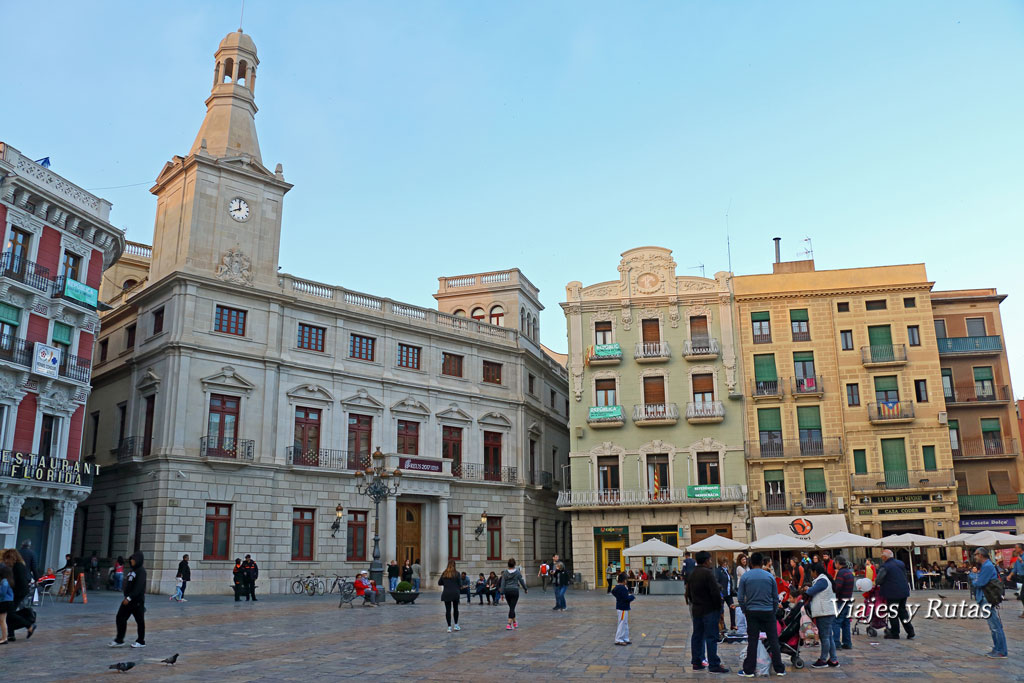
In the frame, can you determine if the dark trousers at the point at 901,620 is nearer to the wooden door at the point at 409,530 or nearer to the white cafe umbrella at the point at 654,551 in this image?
the white cafe umbrella at the point at 654,551

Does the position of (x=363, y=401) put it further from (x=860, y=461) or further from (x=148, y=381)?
(x=860, y=461)

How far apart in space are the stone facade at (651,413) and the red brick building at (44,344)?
21.1 m

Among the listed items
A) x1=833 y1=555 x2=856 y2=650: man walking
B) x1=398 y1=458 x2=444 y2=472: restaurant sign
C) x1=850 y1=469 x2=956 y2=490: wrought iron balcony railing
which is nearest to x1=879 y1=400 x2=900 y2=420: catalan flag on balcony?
x1=850 y1=469 x2=956 y2=490: wrought iron balcony railing

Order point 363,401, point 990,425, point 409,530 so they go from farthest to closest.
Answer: point 990,425
point 409,530
point 363,401

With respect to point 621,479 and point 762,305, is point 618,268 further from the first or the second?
point 621,479

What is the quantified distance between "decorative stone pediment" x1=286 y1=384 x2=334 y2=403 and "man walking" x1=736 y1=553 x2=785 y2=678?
27636mm

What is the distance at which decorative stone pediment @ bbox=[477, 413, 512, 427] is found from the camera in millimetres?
41844

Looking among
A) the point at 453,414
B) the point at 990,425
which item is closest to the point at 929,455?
the point at 990,425

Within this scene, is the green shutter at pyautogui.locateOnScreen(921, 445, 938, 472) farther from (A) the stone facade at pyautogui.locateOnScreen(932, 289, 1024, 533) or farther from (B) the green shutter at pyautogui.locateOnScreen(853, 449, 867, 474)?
(B) the green shutter at pyautogui.locateOnScreen(853, 449, 867, 474)

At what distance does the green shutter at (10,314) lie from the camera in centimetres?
2866

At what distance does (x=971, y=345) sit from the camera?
40688 millimetres

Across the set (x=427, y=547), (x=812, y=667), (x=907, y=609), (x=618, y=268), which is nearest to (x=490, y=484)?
(x=427, y=547)

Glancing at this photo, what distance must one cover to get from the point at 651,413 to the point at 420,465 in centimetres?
1121

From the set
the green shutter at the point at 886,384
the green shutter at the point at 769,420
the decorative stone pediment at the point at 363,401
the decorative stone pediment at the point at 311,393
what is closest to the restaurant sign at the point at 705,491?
Result: the green shutter at the point at 769,420
